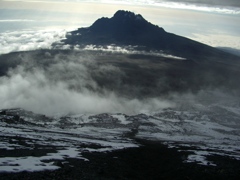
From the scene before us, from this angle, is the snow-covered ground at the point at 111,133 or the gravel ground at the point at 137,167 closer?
the gravel ground at the point at 137,167

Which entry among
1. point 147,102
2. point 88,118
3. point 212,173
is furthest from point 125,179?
point 147,102

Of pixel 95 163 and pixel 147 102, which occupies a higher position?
pixel 95 163

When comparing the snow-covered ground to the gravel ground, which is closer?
the gravel ground

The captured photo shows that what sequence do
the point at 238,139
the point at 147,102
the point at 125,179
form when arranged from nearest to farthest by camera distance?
1. the point at 125,179
2. the point at 238,139
3. the point at 147,102

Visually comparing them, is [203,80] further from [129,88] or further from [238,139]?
[238,139]

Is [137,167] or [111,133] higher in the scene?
[137,167]

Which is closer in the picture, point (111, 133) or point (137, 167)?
point (137, 167)

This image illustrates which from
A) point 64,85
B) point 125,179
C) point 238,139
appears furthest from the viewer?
point 64,85

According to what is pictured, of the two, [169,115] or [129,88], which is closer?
[169,115]
